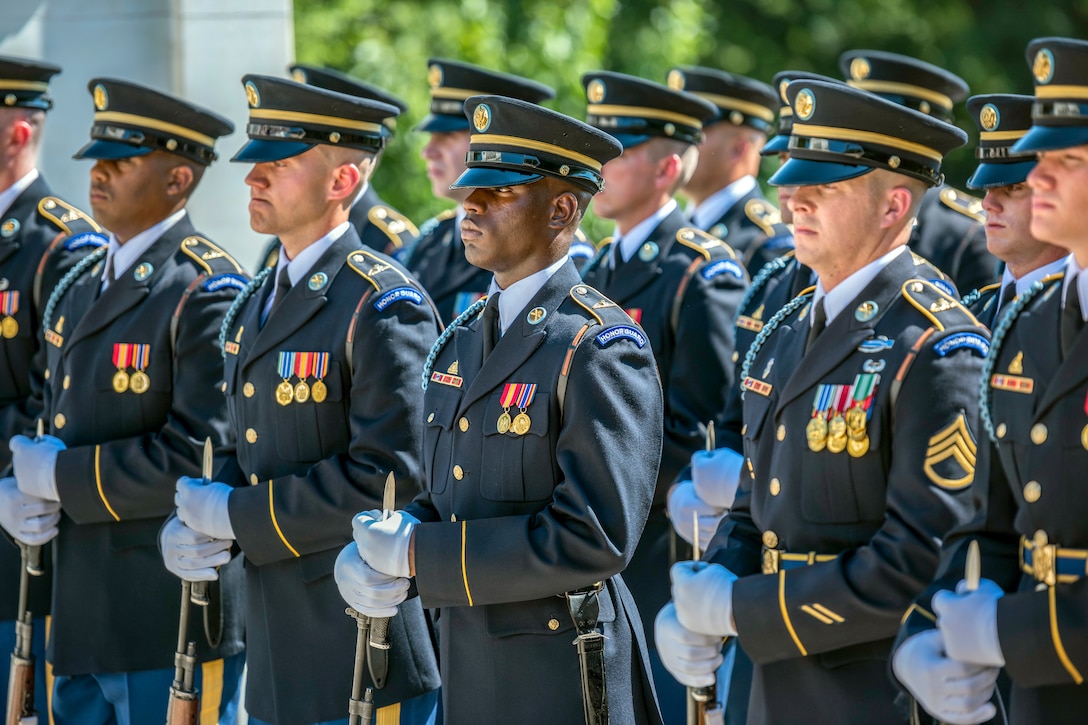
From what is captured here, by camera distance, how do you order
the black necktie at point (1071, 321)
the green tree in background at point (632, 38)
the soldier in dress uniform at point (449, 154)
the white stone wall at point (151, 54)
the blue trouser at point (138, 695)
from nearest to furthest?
1. the black necktie at point (1071, 321)
2. the blue trouser at point (138, 695)
3. the soldier in dress uniform at point (449, 154)
4. the white stone wall at point (151, 54)
5. the green tree in background at point (632, 38)

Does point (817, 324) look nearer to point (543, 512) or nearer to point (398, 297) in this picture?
point (543, 512)

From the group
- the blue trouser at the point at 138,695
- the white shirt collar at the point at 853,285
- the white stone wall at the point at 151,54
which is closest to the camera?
the white shirt collar at the point at 853,285

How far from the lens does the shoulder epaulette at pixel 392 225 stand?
7.30 metres

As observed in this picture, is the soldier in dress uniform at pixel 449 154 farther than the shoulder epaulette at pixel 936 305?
Yes

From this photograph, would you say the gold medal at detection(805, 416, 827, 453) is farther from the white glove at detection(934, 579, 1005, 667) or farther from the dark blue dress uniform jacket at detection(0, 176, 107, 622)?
the dark blue dress uniform jacket at detection(0, 176, 107, 622)

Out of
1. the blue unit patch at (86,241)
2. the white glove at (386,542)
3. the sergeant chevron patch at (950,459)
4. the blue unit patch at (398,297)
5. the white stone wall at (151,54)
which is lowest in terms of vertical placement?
the white glove at (386,542)

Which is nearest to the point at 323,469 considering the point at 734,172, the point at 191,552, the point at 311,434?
the point at 311,434

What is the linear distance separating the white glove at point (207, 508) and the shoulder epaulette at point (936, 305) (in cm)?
210

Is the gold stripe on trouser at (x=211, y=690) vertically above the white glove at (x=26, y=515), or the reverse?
the white glove at (x=26, y=515)

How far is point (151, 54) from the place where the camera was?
8.80m

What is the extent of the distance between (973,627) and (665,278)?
310 cm

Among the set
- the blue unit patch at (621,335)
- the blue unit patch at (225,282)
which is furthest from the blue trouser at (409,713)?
the blue unit patch at (225,282)

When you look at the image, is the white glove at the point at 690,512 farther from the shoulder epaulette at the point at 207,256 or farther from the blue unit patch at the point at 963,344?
the shoulder epaulette at the point at 207,256

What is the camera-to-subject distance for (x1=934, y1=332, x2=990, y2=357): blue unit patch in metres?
3.63
